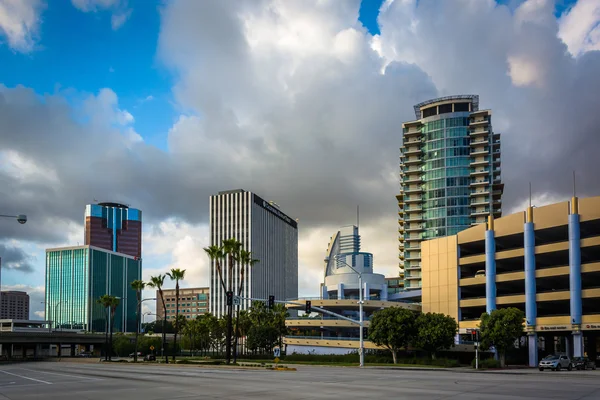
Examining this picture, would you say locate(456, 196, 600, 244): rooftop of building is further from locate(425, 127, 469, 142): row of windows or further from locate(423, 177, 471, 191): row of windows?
locate(425, 127, 469, 142): row of windows

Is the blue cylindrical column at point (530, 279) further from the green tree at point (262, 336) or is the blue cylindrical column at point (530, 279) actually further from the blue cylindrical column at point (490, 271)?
the green tree at point (262, 336)

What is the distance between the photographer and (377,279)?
134250mm

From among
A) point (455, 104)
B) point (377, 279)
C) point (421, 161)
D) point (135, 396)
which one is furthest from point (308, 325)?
point (135, 396)

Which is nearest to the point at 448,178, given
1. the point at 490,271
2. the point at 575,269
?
the point at 490,271

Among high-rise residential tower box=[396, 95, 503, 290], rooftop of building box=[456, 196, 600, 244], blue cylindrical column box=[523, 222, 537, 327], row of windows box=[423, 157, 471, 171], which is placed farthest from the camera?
row of windows box=[423, 157, 471, 171]

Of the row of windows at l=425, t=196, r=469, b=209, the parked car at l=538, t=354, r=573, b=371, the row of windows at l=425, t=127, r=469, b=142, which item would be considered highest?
the row of windows at l=425, t=127, r=469, b=142

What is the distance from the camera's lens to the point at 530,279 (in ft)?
286

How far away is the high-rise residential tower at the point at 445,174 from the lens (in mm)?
154625

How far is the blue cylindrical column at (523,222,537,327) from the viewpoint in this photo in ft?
284

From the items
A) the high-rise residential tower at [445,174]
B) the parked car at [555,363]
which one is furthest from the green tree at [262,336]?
the high-rise residential tower at [445,174]

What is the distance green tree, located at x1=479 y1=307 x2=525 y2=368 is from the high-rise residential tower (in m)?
73.1

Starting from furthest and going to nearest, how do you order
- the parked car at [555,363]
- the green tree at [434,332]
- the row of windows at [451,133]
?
the row of windows at [451,133], the green tree at [434,332], the parked car at [555,363]

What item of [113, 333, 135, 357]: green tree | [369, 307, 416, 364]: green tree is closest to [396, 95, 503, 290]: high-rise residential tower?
[369, 307, 416, 364]: green tree

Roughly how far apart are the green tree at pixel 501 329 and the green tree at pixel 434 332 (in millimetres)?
5737
